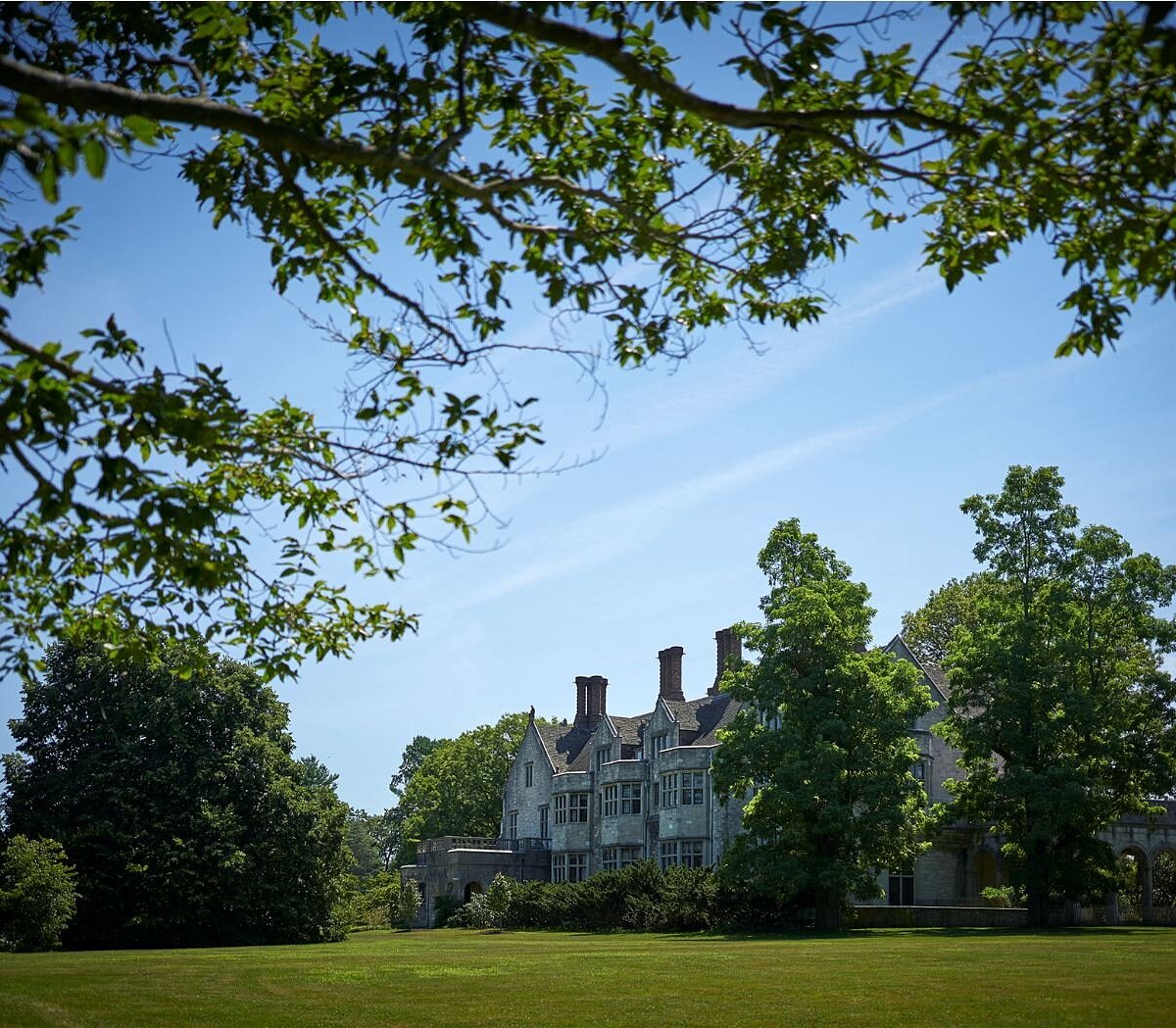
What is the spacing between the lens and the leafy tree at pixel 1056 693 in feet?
126

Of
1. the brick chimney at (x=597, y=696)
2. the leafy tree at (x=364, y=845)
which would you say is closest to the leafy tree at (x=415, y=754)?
the leafy tree at (x=364, y=845)

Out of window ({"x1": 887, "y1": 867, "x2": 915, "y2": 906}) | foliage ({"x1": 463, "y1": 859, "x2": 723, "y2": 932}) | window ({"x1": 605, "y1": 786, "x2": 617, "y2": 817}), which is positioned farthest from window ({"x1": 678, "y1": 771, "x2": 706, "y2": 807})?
window ({"x1": 887, "y1": 867, "x2": 915, "y2": 906})

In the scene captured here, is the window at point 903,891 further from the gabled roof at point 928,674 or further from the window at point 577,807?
the window at point 577,807

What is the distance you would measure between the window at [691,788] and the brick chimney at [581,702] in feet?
61.9

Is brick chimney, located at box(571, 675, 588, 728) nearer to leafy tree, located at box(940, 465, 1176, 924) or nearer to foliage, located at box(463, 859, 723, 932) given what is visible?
foliage, located at box(463, 859, 723, 932)

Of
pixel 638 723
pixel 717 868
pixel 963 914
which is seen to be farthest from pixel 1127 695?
pixel 638 723

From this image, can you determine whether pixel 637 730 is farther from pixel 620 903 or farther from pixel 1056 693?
pixel 1056 693

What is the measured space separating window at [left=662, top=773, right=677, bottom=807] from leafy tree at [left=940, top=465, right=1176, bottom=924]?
52.9 feet

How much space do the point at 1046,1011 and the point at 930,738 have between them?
35.8m

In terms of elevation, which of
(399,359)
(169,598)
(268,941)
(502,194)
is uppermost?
(502,194)

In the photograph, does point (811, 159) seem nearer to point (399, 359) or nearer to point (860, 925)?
point (399, 359)

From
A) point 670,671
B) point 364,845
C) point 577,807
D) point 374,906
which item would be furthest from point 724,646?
point 364,845

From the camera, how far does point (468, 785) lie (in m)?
82.4

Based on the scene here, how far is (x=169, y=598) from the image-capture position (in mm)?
11336
